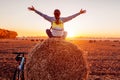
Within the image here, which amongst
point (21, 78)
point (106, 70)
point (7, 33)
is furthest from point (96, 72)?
point (7, 33)

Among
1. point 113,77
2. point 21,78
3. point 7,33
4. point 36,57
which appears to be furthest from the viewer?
point 7,33

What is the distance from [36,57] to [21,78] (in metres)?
1.60

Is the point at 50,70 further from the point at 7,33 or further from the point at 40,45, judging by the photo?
the point at 7,33

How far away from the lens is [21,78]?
11.6 meters

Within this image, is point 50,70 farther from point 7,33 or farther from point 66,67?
point 7,33

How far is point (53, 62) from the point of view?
10367 mm

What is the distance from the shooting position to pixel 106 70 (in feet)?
62.6

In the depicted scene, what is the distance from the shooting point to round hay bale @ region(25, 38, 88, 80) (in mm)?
10312

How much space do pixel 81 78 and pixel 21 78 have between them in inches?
84.0

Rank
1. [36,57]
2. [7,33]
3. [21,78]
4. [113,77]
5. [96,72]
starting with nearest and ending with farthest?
[36,57] → [21,78] → [113,77] → [96,72] → [7,33]

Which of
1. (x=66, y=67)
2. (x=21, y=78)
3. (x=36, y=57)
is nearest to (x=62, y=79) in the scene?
(x=66, y=67)

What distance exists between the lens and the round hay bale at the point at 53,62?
10.3 m

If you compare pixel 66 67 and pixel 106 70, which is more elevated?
pixel 66 67

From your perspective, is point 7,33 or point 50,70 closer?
point 50,70
